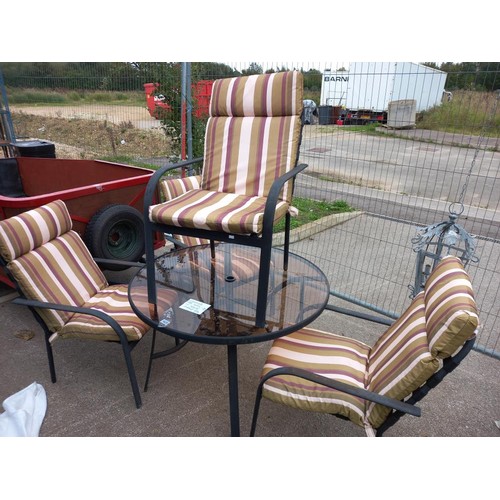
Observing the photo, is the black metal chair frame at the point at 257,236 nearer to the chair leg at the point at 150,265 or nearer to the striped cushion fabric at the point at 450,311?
the chair leg at the point at 150,265

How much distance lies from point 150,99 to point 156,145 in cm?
174

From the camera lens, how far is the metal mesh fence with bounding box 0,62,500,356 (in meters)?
2.64

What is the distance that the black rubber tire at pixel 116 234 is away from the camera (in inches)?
110

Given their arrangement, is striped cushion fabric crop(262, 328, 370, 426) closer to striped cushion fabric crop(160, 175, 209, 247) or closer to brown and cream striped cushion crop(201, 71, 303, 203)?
brown and cream striped cushion crop(201, 71, 303, 203)

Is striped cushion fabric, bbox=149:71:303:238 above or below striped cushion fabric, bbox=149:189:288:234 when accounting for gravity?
above

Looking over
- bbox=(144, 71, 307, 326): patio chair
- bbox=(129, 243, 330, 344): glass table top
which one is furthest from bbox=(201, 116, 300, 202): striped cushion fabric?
bbox=(129, 243, 330, 344): glass table top

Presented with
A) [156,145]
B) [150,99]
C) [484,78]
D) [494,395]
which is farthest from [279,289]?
[156,145]

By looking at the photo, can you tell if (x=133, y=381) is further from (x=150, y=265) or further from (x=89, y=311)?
(x=150, y=265)

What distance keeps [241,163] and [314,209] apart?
3.05m

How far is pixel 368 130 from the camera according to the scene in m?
3.33

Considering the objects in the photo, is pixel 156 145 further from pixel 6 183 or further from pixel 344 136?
pixel 344 136

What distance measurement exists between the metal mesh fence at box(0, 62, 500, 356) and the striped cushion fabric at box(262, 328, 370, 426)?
116 centimetres

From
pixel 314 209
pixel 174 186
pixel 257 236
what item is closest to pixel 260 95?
pixel 257 236

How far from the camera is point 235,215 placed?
1.78 metres
